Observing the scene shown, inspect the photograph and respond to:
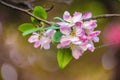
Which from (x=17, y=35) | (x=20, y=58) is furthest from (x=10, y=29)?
(x=20, y=58)

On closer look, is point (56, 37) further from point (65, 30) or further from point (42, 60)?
point (42, 60)

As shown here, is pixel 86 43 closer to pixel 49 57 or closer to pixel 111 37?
pixel 111 37

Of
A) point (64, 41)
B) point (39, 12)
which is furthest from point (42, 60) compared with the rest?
point (64, 41)

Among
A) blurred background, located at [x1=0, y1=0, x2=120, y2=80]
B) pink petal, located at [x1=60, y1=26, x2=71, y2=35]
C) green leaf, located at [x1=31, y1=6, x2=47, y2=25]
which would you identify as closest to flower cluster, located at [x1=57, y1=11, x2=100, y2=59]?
pink petal, located at [x1=60, y1=26, x2=71, y2=35]

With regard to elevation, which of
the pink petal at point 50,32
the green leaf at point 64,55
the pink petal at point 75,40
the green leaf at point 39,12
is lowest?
the green leaf at point 64,55

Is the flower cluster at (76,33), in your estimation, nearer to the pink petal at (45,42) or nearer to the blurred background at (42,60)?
the pink petal at (45,42)

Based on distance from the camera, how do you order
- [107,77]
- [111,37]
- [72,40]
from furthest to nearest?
1. [107,77]
2. [111,37]
3. [72,40]

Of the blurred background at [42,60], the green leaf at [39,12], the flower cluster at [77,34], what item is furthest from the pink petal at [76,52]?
the blurred background at [42,60]

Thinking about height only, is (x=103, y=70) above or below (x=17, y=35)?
below
